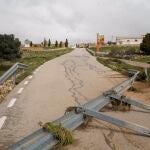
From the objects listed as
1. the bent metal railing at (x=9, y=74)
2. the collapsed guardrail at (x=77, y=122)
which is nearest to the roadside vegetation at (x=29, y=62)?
the bent metal railing at (x=9, y=74)

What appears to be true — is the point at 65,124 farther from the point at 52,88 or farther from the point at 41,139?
the point at 52,88

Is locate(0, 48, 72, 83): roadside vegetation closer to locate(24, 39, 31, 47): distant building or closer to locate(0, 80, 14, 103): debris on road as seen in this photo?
locate(0, 80, 14, 103): debris on road

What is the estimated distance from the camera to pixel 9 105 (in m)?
10.3

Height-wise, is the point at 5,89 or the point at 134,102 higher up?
the point at 134,102

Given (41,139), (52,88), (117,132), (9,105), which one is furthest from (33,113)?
(52,88)

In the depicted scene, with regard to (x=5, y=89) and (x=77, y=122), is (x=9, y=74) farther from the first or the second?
(x=77, y=122)

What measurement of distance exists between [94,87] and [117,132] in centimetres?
718

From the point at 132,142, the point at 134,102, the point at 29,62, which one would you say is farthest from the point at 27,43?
the point at 132,142

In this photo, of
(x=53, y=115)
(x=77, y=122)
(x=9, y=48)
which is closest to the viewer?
(x=77, y=122)

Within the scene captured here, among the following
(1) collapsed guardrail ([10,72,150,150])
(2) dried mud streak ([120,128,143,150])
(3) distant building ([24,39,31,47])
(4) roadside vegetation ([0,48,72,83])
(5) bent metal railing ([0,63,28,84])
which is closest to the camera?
(1) collapsed guardrail ([10,72,150,150])

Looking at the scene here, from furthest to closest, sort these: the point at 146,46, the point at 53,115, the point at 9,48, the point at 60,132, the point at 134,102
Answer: the point at 146,46 → the point at 9,48 → the point at 134,102 → the point at 53,115 → the point at 60,132

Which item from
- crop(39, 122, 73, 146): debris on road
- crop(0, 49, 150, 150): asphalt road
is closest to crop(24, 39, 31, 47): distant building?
crop(0, 49, 150, 150): asphalt road

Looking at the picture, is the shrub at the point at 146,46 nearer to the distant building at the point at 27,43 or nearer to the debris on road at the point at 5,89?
the debris on road at the point at 5,89

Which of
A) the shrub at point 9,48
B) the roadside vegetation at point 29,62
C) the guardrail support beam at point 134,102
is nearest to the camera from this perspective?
the guardrail support beam at point 134,102
